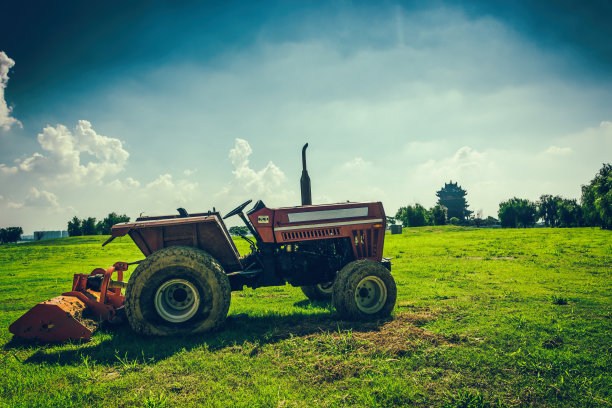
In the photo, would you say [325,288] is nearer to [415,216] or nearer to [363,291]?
[363,291]

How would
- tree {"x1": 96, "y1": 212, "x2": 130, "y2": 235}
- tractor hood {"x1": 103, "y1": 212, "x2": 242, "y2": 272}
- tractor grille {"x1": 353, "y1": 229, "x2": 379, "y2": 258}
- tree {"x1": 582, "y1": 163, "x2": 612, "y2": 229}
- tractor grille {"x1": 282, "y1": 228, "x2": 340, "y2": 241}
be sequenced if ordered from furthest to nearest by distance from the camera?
tree {"x1": 96, "y1": 212, "x2": 130, "y2": 235}, tree {"x1": 582, "y1": 163, "x2": 612, "y2": 229}, tractor grille {"x1": 353, "y1": 229, "x2": 379, "y2": 258}, tractor grille {"x1": 282, "y1": 228, "x2": 340, "y2": 241}, tractor hood {"x1": 103, "y1": 212, "x2": 242, "y2": 272}

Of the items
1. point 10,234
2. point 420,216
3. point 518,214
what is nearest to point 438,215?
point 420,216

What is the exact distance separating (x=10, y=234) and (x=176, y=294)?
55.1 m

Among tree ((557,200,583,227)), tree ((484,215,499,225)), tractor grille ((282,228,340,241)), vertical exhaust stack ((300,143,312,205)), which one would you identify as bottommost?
tree ((484,215,499,225))

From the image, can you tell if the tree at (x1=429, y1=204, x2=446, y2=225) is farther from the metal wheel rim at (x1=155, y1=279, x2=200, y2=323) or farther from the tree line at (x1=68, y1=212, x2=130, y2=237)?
the metal wheel rim at (x1=155, y1=279, x2=200, y2=323)

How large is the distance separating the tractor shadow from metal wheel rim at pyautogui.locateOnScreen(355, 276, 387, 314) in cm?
27

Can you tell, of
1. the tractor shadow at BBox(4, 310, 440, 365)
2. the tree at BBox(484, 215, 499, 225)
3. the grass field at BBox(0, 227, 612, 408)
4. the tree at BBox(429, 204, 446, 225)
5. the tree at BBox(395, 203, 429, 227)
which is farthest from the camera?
the tree at BBox(484, 215, 499, 225)

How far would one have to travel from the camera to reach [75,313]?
13.8 feet

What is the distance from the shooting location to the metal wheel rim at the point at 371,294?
4762 mm

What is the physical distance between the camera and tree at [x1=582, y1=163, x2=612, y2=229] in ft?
82.5

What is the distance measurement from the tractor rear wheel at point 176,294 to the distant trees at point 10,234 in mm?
54689

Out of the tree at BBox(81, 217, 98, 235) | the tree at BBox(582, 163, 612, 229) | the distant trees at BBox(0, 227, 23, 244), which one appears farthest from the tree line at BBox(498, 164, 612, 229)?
the distant trees at BBox(0, 227, 23, 244)

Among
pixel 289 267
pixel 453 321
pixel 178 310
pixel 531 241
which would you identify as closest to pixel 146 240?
pixel 178 310

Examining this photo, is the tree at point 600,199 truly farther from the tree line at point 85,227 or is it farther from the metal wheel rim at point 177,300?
the tree line at point 85,227
